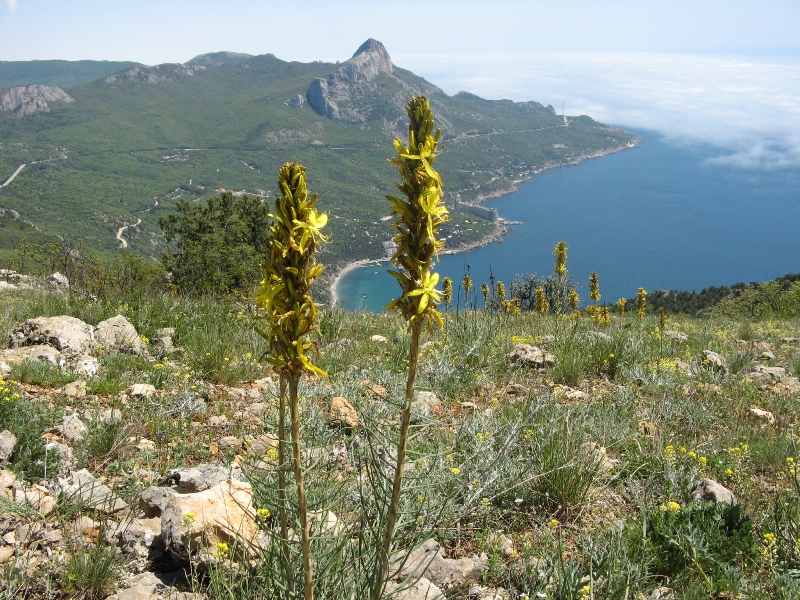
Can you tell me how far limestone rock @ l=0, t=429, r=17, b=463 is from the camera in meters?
3.87

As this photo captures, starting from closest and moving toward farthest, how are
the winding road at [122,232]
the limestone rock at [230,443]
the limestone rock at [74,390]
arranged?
1. the limestone rock at [230,443]
2. the limestone rock at [74,390]
3. the winding road at [122,232]

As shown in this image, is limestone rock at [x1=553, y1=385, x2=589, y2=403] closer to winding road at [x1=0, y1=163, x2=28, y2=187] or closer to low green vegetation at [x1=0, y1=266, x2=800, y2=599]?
low green vegetation at [x1=0, y1=266, x2=800, y2=599]

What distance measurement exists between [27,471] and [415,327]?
3715 mm

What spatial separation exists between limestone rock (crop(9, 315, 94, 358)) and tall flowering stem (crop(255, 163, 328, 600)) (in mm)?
6105

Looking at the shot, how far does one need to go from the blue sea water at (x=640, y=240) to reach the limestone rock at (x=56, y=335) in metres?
74.3

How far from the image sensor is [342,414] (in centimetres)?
488

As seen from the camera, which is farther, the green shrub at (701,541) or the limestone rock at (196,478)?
the limestone rock at (196,478)

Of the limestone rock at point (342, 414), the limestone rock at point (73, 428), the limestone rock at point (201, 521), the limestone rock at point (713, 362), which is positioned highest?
the limestone rock at point (201, 521)

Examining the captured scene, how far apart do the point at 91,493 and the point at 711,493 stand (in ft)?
14.6

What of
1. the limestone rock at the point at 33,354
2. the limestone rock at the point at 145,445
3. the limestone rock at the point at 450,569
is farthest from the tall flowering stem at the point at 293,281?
the limestone rock at the point at 33,354

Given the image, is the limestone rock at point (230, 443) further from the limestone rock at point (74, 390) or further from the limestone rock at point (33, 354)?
the limestone rock at point (33, 354)

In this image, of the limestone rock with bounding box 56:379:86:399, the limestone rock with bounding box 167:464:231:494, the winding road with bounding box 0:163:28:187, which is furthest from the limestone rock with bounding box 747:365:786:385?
the winding road with bounding box 0:163:28:187

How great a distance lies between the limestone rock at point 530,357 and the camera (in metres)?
7.21

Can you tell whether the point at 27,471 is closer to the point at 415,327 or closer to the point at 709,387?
the point at 415,327
